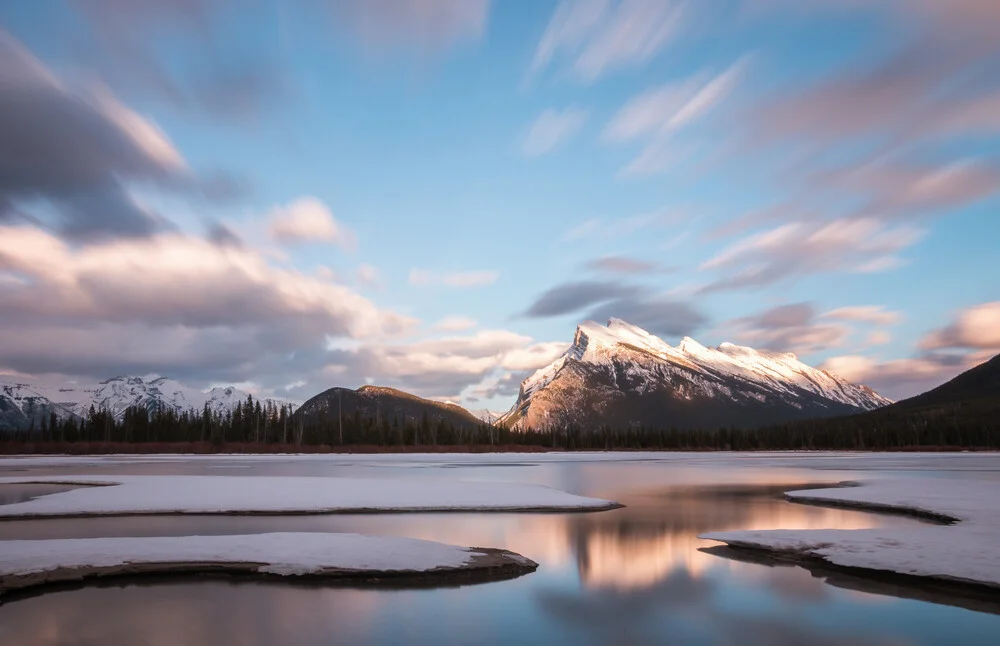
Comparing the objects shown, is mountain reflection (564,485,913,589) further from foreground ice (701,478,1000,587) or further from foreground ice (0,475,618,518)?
foreground ice (0,475,618,518)

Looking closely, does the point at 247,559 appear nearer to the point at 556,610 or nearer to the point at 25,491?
the point at 556,610

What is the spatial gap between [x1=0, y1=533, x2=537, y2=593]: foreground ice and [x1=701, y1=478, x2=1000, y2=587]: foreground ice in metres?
9.47

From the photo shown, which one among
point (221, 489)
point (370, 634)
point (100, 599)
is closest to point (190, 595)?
point (100, 599)

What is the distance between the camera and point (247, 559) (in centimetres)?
2002

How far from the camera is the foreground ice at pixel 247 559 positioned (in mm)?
18859

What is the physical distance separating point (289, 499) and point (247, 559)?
1810 cm

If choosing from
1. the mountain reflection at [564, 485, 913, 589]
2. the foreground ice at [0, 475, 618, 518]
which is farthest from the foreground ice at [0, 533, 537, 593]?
the foreground ice at [0, 475, 618, 518]

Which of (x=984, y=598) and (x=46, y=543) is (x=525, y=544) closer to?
(x=984, y=598)

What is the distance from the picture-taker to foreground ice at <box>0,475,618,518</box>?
33281 mm

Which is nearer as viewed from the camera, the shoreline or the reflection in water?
the reflection in water

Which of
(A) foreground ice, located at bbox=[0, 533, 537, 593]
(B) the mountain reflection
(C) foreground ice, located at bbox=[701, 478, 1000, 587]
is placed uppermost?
(A) foreground ice, located at bbox=[0, 533, 537, 593]

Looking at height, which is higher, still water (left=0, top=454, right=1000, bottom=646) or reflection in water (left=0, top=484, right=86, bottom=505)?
reflection in water (left=0, top=484, right=86, bottom=505)

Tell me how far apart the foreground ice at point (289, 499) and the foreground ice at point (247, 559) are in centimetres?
1108

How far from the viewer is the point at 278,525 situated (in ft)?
94.5
